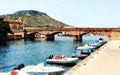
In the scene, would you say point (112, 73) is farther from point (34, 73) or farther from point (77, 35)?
point (77, 35)

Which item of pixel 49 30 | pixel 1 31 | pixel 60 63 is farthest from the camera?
pixel 49 30

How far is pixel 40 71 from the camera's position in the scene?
38.8m

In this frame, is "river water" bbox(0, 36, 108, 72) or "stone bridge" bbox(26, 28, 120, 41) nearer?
"river water" bbox(0, 36, 108, 72)

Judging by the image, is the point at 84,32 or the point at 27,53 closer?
the point at 27,53

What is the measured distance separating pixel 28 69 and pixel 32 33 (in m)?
137

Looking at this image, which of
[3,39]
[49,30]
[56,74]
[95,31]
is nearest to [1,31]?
[3,39]

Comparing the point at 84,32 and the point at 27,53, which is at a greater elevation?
the point at 27,53

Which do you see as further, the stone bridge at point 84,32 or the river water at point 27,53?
the stone bridge at point 84,32

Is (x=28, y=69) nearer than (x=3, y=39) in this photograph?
Yes

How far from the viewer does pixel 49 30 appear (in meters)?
168

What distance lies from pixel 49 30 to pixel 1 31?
32.0 m

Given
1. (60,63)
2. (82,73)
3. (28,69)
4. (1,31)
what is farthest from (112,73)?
(1,31)

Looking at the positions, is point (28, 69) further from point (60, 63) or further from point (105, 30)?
point (105, 30)

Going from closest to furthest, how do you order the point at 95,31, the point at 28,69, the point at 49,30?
the point at 28,69 < the point at 95,31 < the point at 49,30
